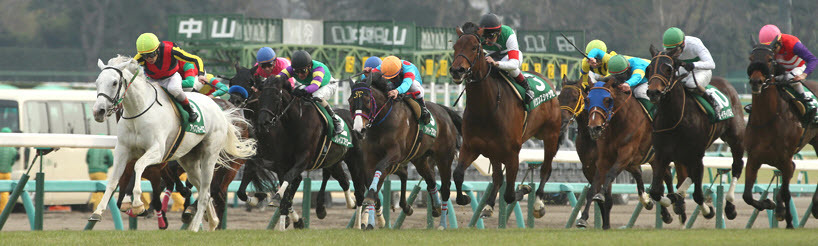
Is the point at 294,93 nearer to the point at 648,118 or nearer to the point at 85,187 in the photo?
the point at 85,187

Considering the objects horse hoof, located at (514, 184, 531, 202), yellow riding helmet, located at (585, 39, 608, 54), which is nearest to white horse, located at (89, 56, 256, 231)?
horse hoof, located at (514, 184, 531, 202)

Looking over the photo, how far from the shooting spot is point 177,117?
8.69m

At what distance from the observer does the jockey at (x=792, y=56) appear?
31.1 feet

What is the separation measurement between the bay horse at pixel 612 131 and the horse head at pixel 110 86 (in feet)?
11.6

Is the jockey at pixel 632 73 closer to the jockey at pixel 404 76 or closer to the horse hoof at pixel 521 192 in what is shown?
the horse hoof at pixel 521 192

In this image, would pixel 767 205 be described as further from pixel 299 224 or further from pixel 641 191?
pixel 299 224

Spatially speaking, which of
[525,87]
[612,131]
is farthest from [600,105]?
[525,87]

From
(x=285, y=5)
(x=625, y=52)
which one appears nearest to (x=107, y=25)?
(x=285, y=5)

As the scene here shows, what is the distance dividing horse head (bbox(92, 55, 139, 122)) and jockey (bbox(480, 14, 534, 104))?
2634 mm

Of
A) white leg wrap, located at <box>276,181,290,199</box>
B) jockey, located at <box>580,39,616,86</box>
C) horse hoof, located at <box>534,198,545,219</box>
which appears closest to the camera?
white leg wrap, located at <box>276,181,290,199</box>

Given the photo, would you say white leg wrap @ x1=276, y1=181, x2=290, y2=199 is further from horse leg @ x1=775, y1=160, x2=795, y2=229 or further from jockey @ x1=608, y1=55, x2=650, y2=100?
horse leg @ x1=775, y1=160, x2=795, y2=229

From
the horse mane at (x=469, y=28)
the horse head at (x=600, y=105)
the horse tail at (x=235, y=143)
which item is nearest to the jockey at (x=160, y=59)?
the horse tail at (x=235, y=143)

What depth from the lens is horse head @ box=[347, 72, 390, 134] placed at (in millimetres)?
9383

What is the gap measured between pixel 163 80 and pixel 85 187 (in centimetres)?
155
